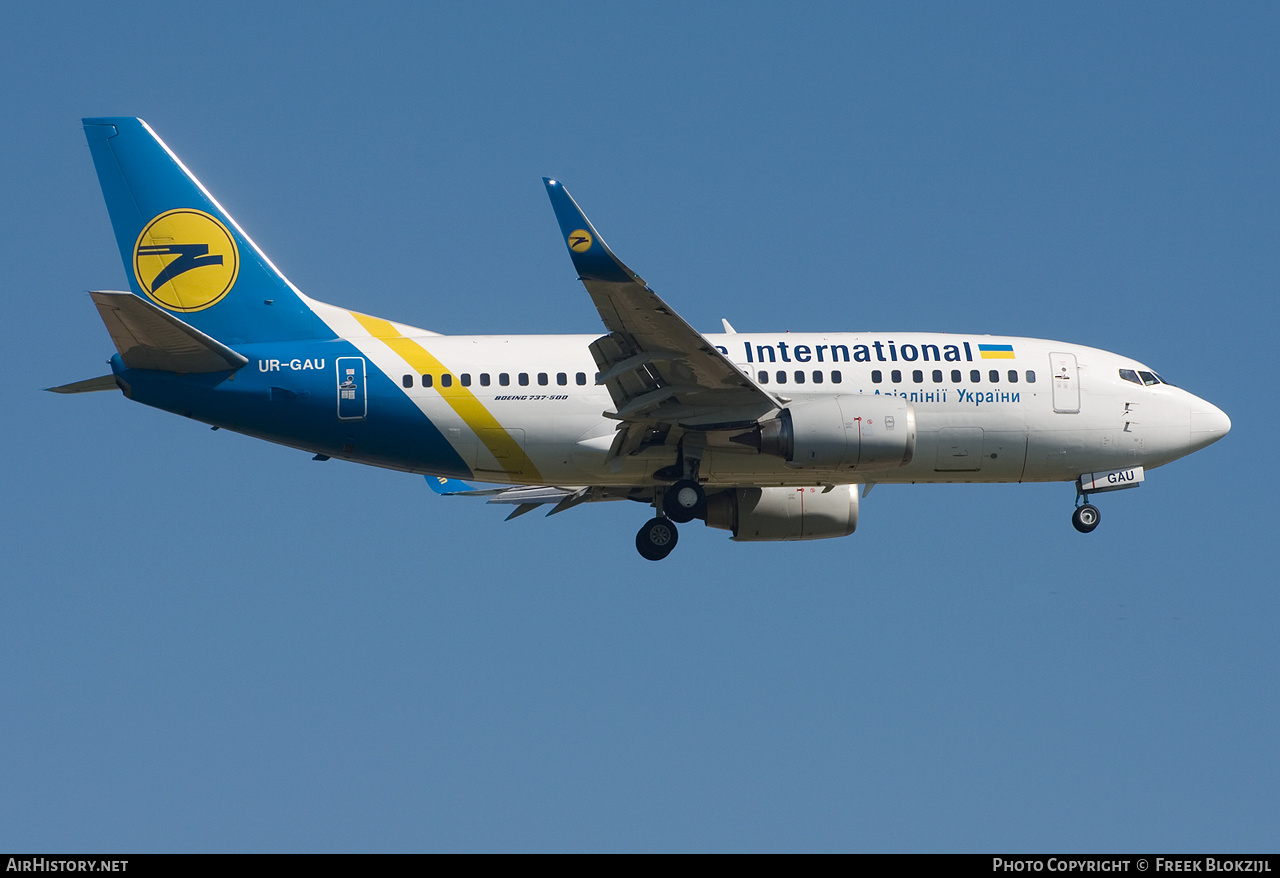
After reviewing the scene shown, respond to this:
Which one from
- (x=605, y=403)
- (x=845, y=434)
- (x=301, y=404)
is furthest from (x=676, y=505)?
(x=301, y=404)

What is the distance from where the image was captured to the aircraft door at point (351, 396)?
35969 millimetres

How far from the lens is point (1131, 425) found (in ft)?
126

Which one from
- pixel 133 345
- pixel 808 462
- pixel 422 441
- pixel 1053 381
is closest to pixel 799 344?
pixel 808 462

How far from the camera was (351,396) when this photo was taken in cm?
3600

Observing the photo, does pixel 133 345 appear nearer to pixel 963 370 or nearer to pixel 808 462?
pixel 808 462

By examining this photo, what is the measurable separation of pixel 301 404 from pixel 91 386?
477cm

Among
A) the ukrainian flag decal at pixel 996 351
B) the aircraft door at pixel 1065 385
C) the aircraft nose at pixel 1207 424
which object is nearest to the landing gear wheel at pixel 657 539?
the ukrainian flag decal at pixel 996 351

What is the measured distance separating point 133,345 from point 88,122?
667cm

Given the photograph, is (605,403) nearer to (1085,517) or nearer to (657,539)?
(657,539)

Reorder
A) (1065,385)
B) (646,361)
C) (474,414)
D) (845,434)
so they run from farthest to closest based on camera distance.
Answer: (1065,385) → (474,414) → (845,434) → (646,361)

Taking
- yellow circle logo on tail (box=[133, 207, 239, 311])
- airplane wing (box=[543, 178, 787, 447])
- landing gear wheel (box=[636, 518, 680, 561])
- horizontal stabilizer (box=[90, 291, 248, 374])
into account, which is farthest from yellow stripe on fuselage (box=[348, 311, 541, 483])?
yellow circle logo on tail (box=[133, 207, 239, 311])

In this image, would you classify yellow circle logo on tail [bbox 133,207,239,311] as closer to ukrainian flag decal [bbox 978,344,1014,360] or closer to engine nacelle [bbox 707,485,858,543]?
engine nacelle [bbox 707,485,858,543]

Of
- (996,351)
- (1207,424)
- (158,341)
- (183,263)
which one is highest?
(183,263)

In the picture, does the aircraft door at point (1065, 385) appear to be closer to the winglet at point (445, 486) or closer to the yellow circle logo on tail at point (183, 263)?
the winglet at point (445, 486)
